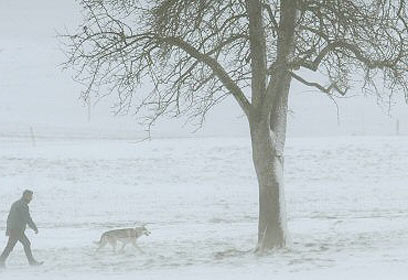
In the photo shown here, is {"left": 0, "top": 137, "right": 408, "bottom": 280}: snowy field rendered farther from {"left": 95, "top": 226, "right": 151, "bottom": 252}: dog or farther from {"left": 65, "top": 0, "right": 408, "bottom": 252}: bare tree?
{"left": 65, "top": 0, "right": 408, "bottom": 252}: bare tree

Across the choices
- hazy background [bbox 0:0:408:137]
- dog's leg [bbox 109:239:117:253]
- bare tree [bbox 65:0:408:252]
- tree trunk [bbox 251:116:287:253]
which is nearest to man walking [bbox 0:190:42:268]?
dog's leg [bbox 109:239:117:253]

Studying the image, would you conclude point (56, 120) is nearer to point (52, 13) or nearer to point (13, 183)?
point (13, 183)

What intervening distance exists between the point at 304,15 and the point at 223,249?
18.2 ft

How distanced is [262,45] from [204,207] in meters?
12.6

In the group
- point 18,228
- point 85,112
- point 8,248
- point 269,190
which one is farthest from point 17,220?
point 85,112

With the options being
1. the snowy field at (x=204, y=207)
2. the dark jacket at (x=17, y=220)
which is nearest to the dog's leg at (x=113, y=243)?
the snowy field at (x=204, y=207)

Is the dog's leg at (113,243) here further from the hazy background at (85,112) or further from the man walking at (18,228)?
the hazy background at (85,112)

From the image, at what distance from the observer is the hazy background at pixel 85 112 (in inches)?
2201

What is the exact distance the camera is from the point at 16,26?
328 feet

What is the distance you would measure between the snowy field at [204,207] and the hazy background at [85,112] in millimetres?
10910

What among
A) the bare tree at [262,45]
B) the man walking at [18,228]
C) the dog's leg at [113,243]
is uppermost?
the bare tree at [262,45]

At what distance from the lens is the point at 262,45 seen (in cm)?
1638

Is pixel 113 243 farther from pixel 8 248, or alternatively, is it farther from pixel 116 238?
pixel 8 248

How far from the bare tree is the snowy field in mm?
2330
